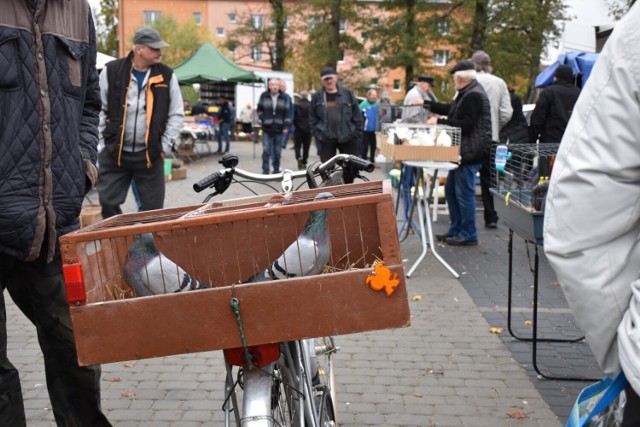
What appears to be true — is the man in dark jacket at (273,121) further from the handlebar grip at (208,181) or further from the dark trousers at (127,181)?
the handlebar grip at (208,181)

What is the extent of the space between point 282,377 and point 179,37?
62041mm

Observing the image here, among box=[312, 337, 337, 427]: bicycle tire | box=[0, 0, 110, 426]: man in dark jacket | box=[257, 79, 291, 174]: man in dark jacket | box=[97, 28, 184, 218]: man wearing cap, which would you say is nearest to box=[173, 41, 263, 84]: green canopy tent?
box=[257, 79, 291, 174]: man in dark jacket


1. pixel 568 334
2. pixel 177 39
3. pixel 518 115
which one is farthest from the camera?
pixel 177 39

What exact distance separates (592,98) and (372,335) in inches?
162

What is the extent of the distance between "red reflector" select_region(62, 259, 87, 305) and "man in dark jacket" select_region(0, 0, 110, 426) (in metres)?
0.77

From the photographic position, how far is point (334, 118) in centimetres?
1136

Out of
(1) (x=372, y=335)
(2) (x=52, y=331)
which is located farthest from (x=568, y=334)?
(2) (x=52, y=331)

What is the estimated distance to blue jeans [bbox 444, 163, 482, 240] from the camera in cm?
876

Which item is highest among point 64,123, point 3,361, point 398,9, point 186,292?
point 398,9

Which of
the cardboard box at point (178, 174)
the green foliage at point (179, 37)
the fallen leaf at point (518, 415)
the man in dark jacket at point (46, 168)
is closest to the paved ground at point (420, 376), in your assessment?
the fallen leaf at point (518, 415)

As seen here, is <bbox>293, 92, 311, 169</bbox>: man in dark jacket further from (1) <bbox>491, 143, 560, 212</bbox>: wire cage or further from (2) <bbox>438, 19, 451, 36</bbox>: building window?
(2) <bbox>438, 19, 451, 36</bbox>: building window

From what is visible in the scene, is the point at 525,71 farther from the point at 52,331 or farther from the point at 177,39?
the point at 177,39

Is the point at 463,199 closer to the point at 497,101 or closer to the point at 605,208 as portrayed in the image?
the point at 497,101

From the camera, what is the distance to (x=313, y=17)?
3919 centimetres
